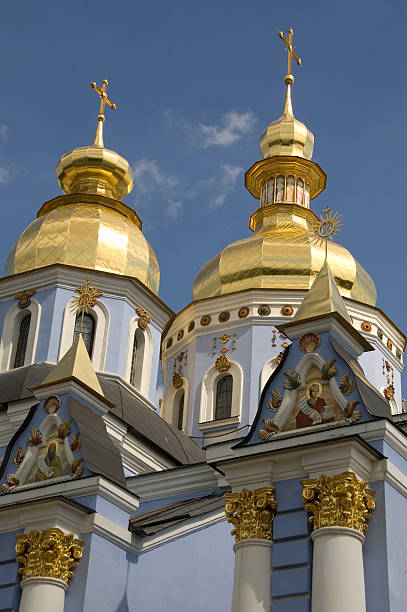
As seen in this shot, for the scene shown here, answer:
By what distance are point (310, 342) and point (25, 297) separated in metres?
8.90

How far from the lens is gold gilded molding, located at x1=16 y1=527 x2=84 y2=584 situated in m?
12.3

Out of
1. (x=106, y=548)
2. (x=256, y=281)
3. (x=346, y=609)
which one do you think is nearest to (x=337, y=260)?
(x=256, y=281)

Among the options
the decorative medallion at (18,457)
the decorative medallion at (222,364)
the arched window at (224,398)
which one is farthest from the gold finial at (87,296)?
the decorative medallion at (18,457)

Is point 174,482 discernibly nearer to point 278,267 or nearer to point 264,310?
point 264,310

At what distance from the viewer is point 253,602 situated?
11.0 m

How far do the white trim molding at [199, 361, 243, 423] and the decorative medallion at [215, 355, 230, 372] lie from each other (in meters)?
A: 0.06

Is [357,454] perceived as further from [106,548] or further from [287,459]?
[106,548]

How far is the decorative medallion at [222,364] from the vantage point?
884 inches

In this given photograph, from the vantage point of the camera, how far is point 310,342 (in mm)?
12289

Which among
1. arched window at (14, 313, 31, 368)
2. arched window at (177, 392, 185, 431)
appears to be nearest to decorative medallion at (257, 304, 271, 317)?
arched window at (177, 392, 185, 431)

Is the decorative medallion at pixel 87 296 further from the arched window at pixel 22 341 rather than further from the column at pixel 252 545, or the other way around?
the column at pixel 252 545

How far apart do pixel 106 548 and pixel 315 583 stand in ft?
9.34

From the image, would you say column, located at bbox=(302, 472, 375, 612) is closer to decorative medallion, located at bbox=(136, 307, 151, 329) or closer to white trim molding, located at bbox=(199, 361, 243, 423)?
decorative medallion, located at bbox=(136, 307, 151, 329)

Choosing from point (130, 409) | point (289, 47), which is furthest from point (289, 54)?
point (130, 409)
